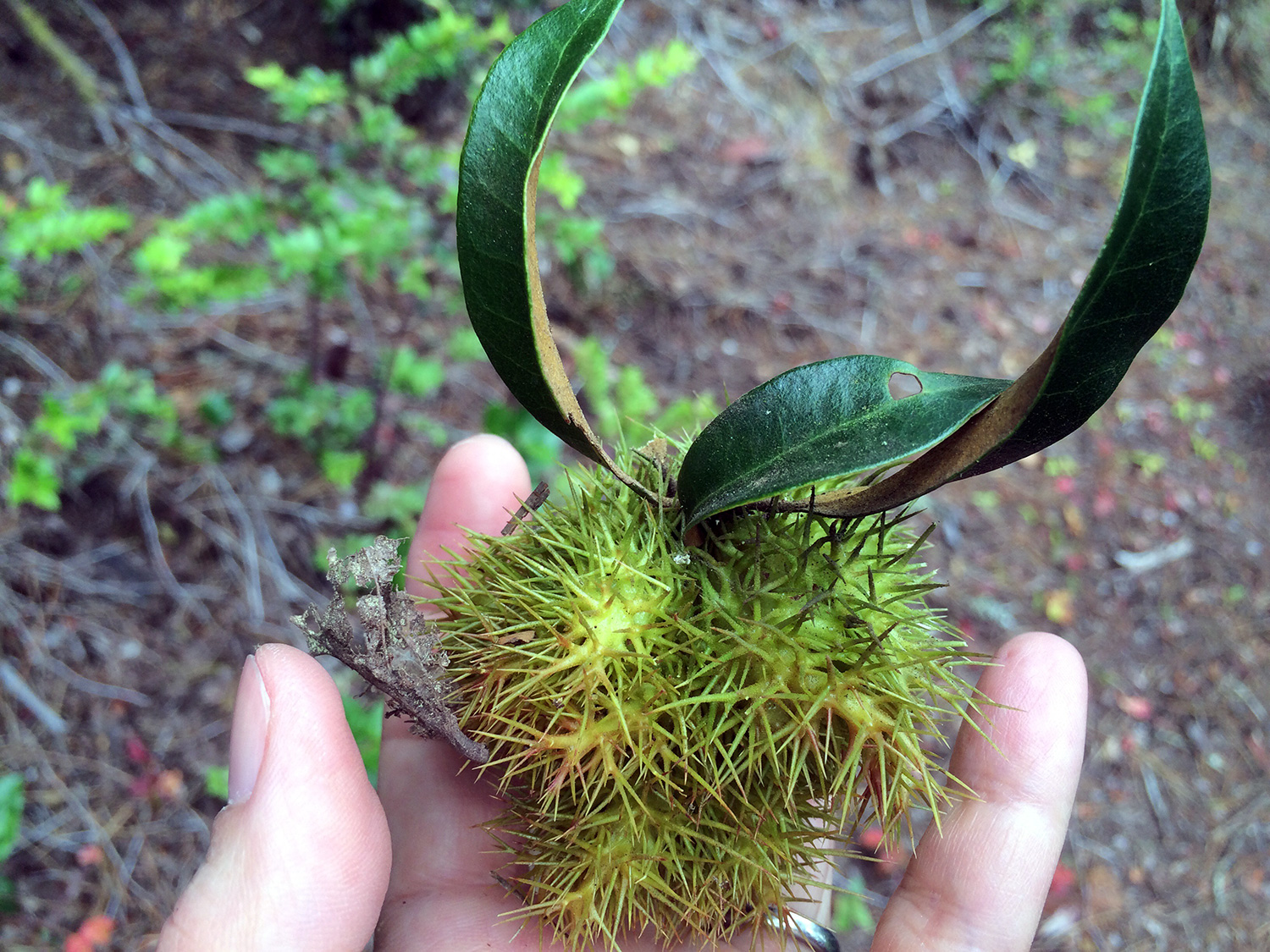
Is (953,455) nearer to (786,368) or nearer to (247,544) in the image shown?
(247,544)

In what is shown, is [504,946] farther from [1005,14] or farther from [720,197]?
[1005,14]

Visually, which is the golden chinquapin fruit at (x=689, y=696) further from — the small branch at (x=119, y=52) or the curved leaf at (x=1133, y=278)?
the small branch at (x=119, y=52)

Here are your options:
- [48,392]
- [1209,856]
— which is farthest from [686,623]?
[1209,856]

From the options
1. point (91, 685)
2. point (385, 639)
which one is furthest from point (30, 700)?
point (385, 639)

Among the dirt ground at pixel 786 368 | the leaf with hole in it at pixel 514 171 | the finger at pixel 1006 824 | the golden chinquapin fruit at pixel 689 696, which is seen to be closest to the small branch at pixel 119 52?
the dirt ground at pixel 786 368

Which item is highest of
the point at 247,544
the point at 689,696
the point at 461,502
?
the point at 689,696

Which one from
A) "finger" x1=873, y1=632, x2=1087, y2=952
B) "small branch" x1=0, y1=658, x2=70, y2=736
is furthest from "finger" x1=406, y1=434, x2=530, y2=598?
"finger" x1=873, y1=632, x2=1087, y2=952
